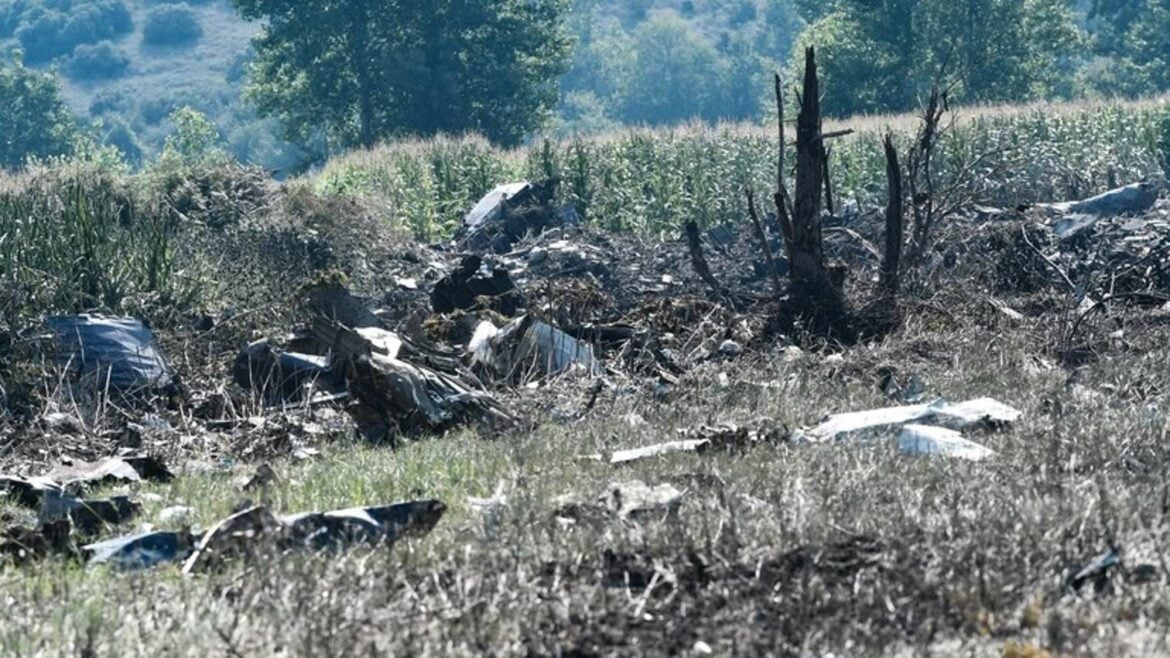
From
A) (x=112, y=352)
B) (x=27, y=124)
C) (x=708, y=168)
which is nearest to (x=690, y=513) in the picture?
(x=112, y=352)

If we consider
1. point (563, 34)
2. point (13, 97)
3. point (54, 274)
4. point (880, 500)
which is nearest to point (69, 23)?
point (13, 97)

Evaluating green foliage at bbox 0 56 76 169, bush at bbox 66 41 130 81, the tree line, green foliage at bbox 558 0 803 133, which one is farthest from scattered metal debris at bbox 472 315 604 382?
bush at bbox 66 41 130 81

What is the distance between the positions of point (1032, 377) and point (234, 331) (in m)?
5.27

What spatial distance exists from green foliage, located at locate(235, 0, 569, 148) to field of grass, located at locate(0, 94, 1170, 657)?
124 feet

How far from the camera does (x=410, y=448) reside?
7.63 metres

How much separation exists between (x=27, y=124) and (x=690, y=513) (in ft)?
216

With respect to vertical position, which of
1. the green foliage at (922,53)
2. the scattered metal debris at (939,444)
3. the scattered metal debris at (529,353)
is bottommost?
the green foliage at (922,53)

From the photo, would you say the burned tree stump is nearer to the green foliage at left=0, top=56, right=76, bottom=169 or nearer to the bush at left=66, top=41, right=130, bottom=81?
the green foliage at left=0, top=56, right=76, bottom=169

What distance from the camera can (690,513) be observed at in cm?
505

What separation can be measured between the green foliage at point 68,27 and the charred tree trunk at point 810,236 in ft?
387

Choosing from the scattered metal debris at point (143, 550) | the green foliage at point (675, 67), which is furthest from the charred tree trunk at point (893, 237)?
the green foliage at point (675, 67)

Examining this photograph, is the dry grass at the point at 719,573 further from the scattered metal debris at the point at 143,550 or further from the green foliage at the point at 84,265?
the green foliage at the point at 84,265

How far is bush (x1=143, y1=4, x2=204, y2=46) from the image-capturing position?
4924 inches

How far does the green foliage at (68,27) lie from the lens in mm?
122938
